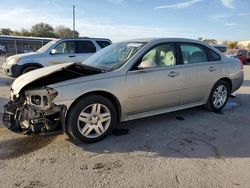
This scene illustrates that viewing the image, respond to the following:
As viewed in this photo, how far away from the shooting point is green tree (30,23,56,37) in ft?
198

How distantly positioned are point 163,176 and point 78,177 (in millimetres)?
1014

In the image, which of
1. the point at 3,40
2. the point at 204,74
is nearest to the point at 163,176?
the point at 204,74

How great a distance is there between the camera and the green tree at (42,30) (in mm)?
60459

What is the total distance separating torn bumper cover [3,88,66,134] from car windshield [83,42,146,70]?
3.76 ft

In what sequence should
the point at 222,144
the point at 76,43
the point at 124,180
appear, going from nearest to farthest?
the point at 124,180 < the point at 222,144 < the point at 76,43

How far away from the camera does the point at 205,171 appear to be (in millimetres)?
3238

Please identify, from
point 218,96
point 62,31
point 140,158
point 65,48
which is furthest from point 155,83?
point 62,31

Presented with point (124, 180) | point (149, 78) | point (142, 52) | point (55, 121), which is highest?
point (142, 52)

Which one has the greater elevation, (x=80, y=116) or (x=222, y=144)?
(x=80, y=116)

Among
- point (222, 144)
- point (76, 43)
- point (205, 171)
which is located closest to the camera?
point (205, 171)

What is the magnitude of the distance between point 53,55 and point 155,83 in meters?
5.70

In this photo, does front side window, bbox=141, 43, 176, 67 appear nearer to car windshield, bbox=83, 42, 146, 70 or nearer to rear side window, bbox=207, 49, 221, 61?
car windshield, bbox=83, 42, 146, 70

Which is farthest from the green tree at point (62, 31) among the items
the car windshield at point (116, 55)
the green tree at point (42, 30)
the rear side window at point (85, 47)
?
the car windshield at point (116, 55)

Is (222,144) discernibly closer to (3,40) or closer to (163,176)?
(163,176)
